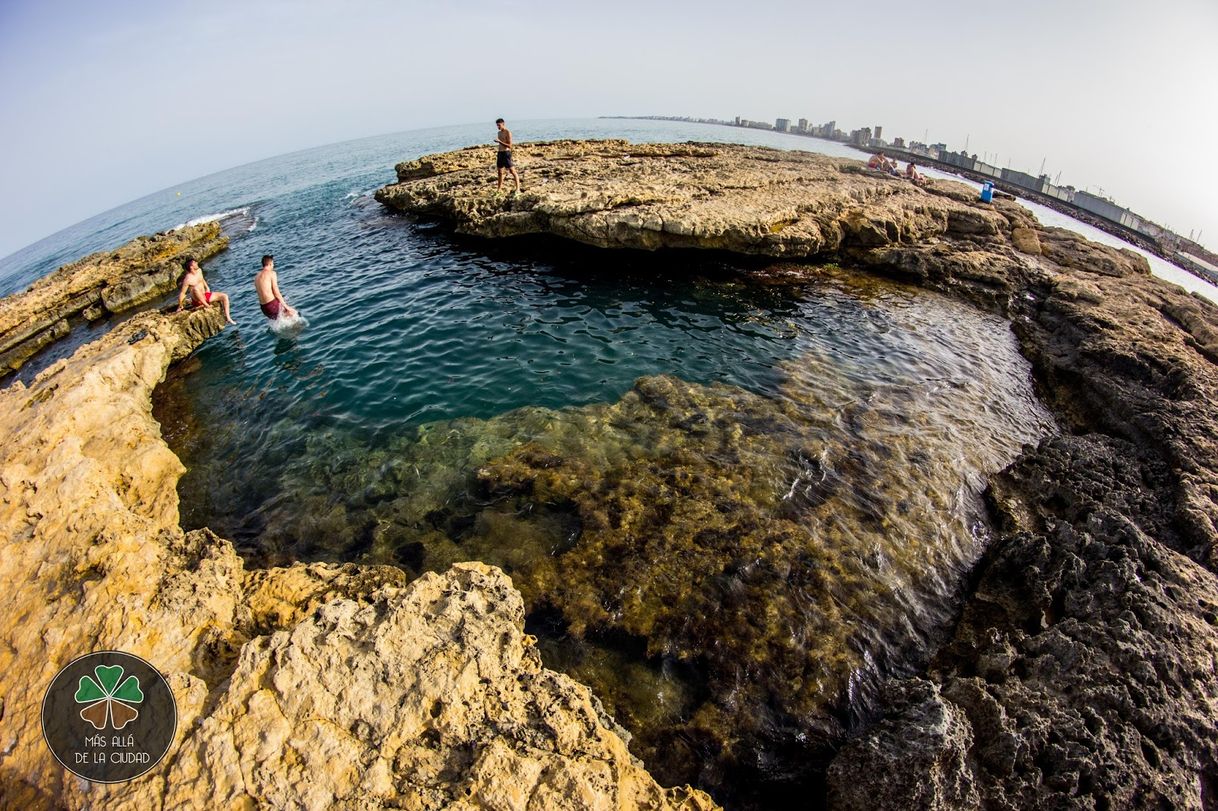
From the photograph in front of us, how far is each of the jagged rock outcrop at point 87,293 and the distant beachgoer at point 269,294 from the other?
8.49m

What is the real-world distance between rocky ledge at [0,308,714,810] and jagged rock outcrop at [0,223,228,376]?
49.8ft

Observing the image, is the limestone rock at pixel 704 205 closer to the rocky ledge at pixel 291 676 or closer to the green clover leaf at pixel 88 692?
the rocky ledge at pixel 291 676

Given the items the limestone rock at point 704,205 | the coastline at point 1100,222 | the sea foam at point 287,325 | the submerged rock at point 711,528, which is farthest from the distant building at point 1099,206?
the sea foam at point 287,325

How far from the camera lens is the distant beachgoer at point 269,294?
1222cm

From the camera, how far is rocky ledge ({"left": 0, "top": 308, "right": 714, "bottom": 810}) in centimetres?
303

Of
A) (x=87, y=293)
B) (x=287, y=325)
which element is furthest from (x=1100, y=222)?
(x=87, y=293)

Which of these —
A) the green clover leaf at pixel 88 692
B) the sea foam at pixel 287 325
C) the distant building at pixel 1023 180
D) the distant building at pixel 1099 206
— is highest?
the distant building at pixel 1023 180

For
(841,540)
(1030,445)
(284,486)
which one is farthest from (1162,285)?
(284,486)

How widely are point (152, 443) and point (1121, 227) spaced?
1603 inches

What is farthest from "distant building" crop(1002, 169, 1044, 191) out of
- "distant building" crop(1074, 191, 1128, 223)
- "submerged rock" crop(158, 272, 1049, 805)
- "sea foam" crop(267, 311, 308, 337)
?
"sea foam" crop(267, 311, 308, 337)

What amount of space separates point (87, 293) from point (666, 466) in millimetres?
23535

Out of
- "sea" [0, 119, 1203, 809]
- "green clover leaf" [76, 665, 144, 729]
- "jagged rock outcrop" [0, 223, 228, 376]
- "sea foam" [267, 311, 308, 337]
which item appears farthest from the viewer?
"jagged rock outcrop" [0, 223, 228, 376]

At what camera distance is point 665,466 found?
7.25 meters

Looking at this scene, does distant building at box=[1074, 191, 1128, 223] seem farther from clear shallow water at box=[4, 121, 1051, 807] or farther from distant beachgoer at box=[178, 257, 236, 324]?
distant beachgoer at box=[178, 257, 236, 324]
